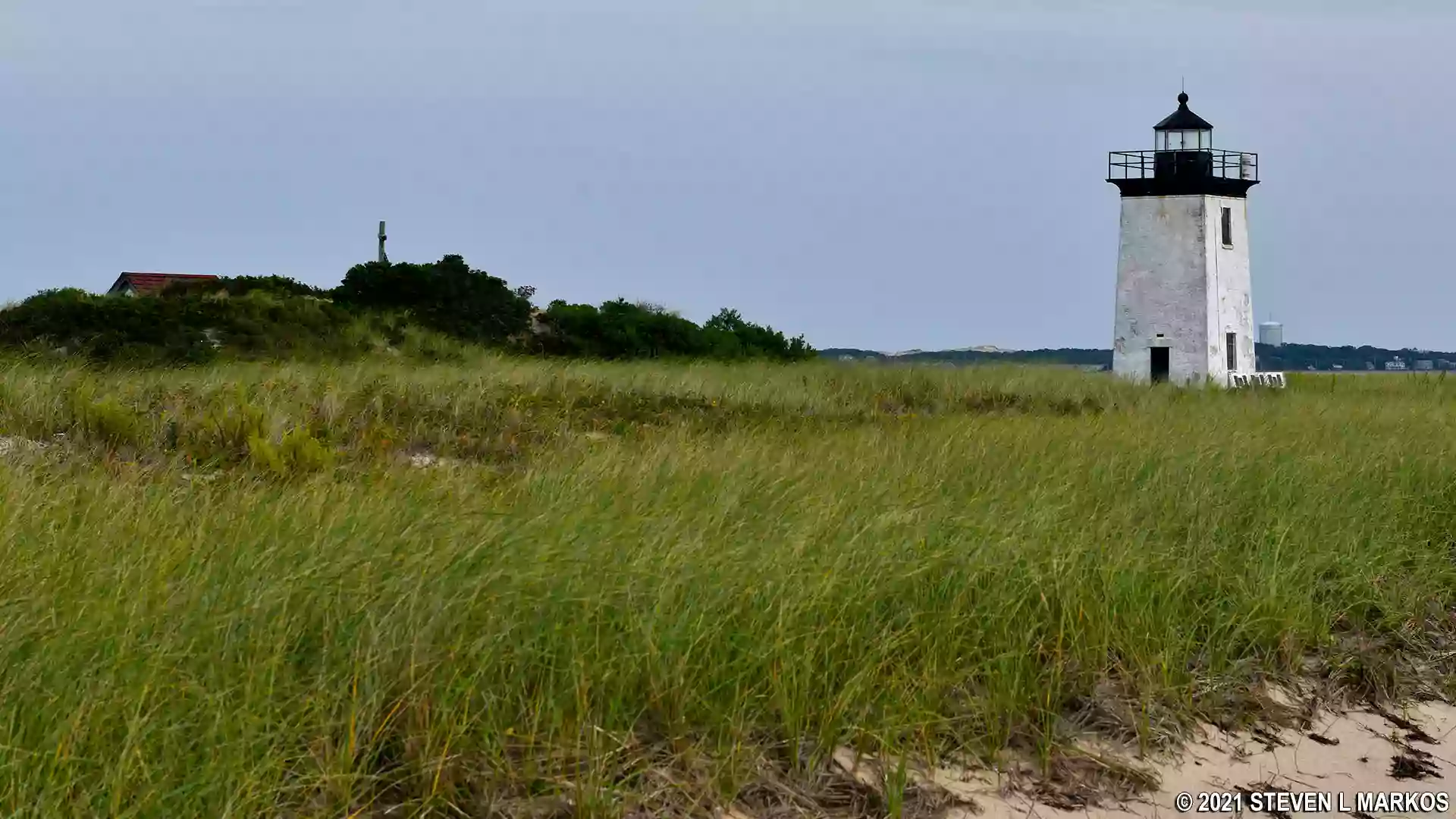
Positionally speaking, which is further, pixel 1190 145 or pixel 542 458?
pixel 1190 145

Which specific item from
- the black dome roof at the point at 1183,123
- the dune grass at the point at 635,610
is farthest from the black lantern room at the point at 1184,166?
the dune grass at the point at 635,610

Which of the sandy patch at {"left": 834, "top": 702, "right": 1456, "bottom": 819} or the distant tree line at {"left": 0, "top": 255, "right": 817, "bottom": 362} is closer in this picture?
the sandy patch at {"left": 834, "top": 702, "right": 1456, "bottom": 819}

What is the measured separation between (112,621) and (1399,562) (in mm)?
6141

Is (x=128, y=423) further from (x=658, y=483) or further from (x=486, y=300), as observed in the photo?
(x=486, y=300)

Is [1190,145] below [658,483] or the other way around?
the other way around

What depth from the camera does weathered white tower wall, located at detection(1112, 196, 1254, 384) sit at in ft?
94.4

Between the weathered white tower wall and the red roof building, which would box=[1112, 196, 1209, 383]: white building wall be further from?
the red roof building

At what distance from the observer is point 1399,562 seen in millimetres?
7352

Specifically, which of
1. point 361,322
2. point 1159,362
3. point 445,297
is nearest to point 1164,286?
point 1159,362

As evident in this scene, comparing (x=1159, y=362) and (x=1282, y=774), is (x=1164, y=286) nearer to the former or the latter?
(x=1159, y=362)

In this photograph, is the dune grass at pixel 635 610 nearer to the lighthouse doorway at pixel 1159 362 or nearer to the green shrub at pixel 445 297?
the green shrub at pixel 445 297

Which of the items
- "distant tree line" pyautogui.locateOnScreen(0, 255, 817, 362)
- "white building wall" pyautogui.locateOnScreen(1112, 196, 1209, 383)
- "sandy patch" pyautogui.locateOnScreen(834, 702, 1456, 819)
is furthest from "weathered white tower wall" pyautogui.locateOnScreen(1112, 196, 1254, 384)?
"sandy patch" pyautogui.locateOnScreen(834, 702, 1456, 819)

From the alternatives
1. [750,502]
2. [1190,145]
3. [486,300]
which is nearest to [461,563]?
[750,502]

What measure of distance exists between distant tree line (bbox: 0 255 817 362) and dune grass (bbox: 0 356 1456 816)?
464 inches
